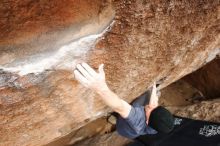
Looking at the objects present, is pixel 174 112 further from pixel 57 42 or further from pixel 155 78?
pixel 57 42

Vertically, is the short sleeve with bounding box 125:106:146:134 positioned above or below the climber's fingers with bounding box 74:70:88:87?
below

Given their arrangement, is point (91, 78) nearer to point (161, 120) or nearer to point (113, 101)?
point (113, 101)

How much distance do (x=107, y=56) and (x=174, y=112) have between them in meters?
1.64

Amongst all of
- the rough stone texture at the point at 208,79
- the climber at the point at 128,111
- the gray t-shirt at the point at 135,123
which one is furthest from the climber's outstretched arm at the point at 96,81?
the rough stone texture at the point at 208,79

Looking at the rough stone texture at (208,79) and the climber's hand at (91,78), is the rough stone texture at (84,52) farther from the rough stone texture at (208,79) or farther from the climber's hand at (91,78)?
the rough stone texture at (208,79)

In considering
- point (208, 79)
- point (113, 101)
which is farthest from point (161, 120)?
point (208, 79)

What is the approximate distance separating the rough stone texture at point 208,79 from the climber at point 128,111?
1.66 metres

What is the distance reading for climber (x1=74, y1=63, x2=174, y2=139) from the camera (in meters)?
1.64

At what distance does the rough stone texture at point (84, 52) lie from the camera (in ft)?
5.24

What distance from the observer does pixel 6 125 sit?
1875 millimetres

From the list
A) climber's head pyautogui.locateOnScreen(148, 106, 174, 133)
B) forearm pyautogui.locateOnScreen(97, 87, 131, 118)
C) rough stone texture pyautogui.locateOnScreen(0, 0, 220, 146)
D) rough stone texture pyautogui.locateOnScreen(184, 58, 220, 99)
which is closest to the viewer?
rough stone texture pyautogui.locateOnScreen(0, 0, 220, 146)

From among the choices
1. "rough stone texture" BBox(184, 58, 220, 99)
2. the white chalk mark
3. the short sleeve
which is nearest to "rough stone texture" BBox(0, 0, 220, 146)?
the white chalk mark

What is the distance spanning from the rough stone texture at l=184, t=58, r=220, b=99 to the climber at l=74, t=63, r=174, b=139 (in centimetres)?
166

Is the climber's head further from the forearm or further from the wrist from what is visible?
the wrist
